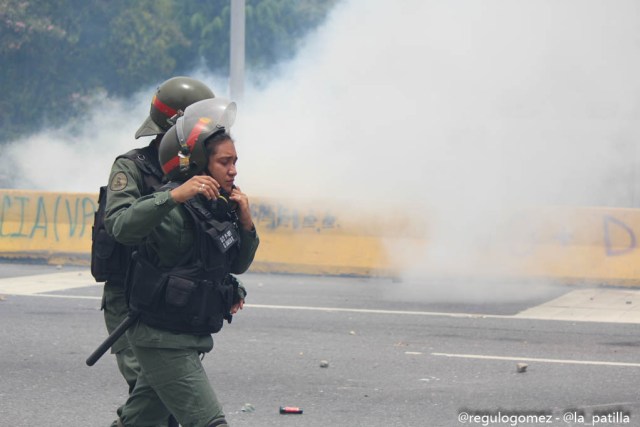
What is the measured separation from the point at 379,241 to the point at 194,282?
350 inches

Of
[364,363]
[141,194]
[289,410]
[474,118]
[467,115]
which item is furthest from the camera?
[467,115]

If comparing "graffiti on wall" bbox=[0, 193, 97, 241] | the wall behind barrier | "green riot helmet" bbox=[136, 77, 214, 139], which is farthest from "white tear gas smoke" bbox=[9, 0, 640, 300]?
"green riot helmet" bbox=[136, 77, 214, 139]

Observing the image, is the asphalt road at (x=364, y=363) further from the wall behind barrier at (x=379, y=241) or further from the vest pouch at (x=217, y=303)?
the vest pouch at (x=217, y=303)

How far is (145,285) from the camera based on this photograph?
4070 mm

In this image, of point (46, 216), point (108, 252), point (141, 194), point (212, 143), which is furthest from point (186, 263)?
point (46, 216)

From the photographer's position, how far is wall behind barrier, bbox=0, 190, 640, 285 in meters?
12.2

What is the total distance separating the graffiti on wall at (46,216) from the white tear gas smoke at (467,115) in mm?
2269

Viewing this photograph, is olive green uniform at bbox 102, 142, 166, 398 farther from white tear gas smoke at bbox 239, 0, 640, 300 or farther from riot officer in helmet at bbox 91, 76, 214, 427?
white tear gas smoke at bbox 239, 0, 640, 300

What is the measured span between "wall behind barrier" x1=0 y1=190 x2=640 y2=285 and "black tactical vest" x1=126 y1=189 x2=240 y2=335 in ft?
27.8

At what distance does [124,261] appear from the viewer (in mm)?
4840

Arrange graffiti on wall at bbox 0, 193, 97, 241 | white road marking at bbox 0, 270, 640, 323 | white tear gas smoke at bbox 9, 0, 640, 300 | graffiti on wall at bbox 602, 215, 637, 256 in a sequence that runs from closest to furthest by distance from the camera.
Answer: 1. white road marking at bbox 0, 270, 640, 323
2. graffiti on wall at bbox 602, 215, 637, 256
3. white tear gas smoke at bbox 9, 0, 640, 300
4. graffiti on wall at bbox 0, 193, 97, 241

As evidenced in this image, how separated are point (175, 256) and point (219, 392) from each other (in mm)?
3049

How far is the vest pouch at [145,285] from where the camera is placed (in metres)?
4.04

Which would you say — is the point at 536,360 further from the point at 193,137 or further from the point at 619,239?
the point at 193,137
